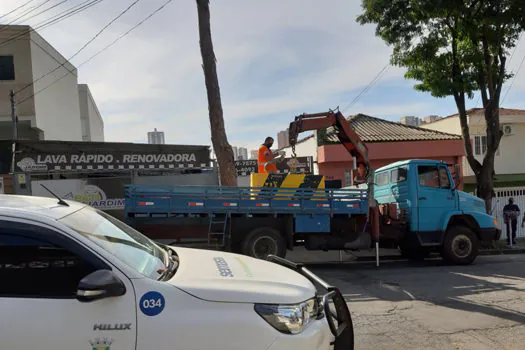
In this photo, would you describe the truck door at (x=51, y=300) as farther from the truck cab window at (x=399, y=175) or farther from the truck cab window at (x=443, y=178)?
the truck cab window at (x=443, y=178)

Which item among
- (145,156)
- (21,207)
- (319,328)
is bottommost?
(319,328)

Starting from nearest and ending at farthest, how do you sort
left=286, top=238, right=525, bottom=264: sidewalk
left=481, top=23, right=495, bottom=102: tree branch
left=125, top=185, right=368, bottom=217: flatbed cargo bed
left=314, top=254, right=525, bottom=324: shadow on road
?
left=314, top=254, right=525, bottom=324: shadow on road, left=125, top=185, right=368, bottom=217: flatbed cargo bed, left=286, top=238, right=525, bottom=264: sidewalk, left=481, top=23, right=495, bottom=102: tree branch

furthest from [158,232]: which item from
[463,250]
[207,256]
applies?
[463,250]

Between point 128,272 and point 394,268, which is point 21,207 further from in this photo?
point 394,268

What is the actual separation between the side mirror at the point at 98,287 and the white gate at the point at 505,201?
13984mm

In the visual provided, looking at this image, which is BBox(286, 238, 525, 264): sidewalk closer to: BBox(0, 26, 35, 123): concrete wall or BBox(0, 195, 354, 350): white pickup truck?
BBox(0, 195, 354, 350): white pickup truck

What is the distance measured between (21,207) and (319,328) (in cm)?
204

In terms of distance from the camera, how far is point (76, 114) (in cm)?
2809

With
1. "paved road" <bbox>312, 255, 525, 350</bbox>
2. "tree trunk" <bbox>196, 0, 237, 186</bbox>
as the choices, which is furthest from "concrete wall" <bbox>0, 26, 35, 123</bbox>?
"paved road" <bbox>312, 255, 525, 350</bbox>

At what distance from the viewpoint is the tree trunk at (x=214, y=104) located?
1039 centimetres

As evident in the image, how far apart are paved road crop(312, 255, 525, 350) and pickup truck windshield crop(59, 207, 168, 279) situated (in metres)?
2.58

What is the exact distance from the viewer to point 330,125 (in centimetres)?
994

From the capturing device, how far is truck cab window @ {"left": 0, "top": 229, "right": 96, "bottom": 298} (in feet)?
7.55

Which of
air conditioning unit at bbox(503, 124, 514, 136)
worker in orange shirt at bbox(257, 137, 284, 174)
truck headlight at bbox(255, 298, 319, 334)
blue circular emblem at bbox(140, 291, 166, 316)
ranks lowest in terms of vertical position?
truck headlight at bbox(255, 298, 319, 334)
